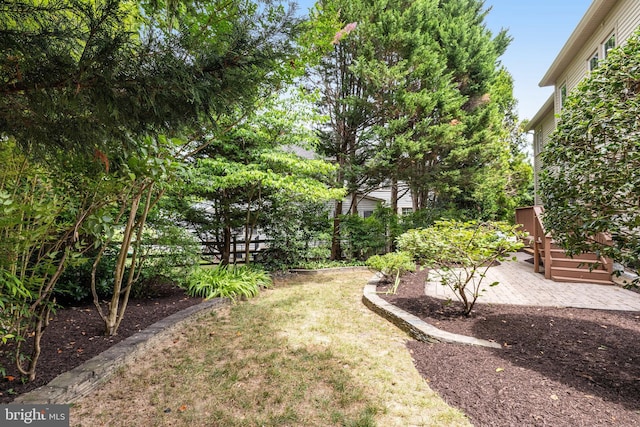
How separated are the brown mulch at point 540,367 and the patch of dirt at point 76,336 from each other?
3.02 m

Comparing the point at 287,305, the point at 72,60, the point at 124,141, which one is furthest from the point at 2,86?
the point at 287,305

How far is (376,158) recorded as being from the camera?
9008mm

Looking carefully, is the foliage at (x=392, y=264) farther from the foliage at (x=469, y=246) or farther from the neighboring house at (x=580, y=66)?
the neighboring house at (x=580, y=66)

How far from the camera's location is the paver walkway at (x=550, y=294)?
177 inches

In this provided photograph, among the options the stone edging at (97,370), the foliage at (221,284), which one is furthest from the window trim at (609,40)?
the stone edging at (97,370)

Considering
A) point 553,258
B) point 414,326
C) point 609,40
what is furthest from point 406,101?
point 414,326

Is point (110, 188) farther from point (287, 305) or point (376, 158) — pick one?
point (376, 158)

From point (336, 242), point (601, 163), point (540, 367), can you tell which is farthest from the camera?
point (336, 242)

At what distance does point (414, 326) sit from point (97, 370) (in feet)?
10.3

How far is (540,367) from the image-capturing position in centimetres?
261

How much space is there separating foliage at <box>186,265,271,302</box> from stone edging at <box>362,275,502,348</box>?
2107mm

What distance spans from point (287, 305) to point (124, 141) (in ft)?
11.9

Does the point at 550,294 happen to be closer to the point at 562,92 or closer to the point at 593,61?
the point at 593,61

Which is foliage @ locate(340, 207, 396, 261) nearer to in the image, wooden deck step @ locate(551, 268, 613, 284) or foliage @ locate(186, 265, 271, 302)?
foliage @ locate(186, 265, 271, 302)
